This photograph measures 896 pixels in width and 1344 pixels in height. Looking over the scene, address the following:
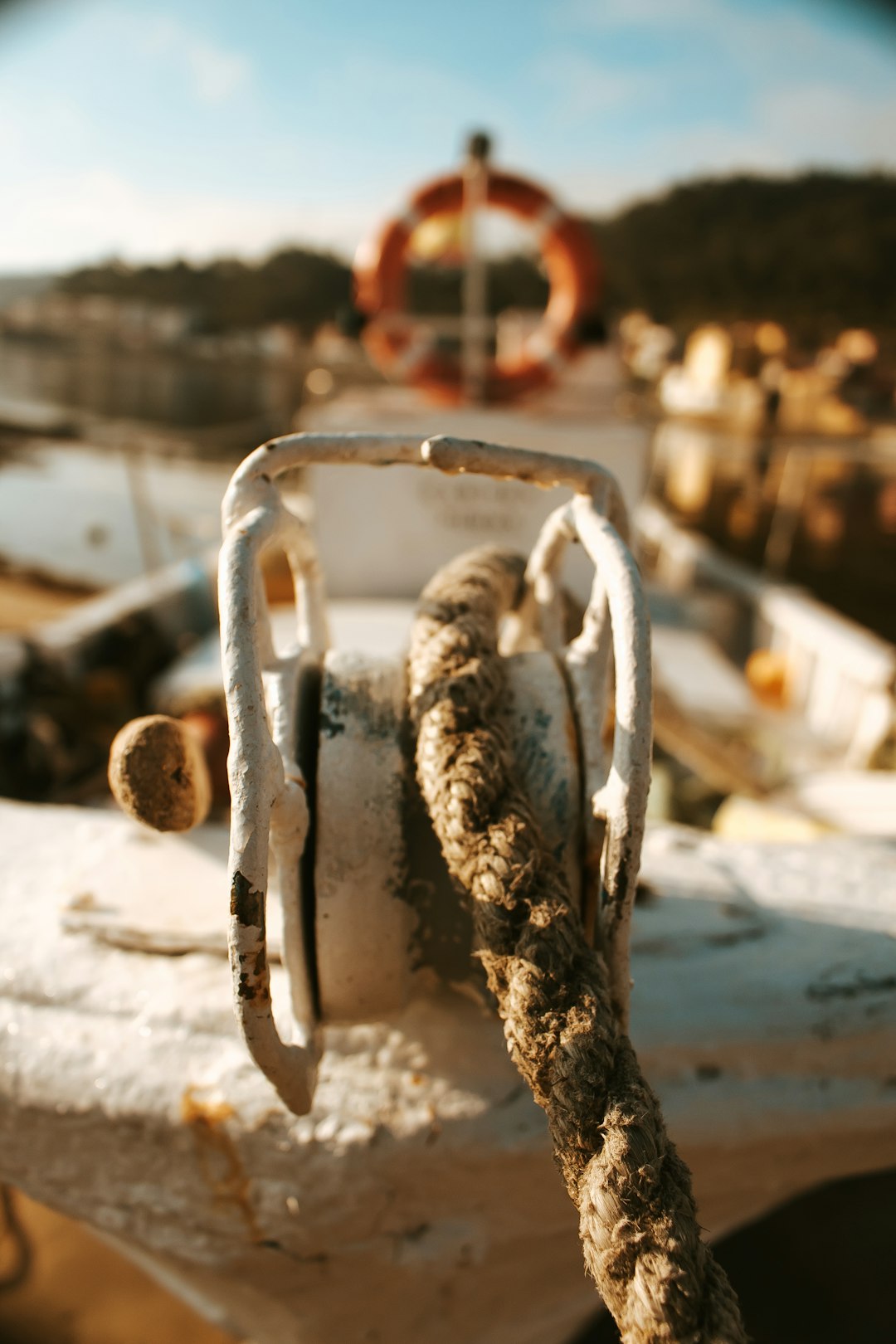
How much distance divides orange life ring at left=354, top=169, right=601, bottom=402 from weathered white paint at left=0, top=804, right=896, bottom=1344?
327 centimetres

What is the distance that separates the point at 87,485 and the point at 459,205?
233 inches

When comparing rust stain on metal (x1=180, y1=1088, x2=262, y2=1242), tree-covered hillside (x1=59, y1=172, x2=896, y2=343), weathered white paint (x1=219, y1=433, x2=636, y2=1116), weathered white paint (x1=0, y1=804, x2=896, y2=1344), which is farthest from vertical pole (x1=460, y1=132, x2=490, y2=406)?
tree-covered hillside (x1=59, y1=172, x2=896, y2=343)

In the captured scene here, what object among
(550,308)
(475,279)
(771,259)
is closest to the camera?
(475,279)

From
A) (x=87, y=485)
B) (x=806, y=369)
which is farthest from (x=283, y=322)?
(x=87, y=485)

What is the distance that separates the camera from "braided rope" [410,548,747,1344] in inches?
28.5

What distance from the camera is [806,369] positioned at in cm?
3431

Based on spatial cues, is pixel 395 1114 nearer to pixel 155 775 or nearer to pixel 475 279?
pixel 155 775

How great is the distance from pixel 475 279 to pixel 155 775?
3278 mm

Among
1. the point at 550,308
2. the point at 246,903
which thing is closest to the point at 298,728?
the point at 246,903

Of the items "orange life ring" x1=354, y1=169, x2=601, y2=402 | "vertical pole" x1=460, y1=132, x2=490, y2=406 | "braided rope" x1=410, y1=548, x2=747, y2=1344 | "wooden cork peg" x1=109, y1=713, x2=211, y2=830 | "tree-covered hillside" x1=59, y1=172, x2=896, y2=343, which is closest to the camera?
"braided rope" x1=410, y1=548, x2=747, y2=1344

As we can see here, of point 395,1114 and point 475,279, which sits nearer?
point 395,1114

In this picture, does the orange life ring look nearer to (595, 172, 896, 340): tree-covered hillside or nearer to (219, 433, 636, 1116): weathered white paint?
(219, 433, 636, 1116): weathered white paint

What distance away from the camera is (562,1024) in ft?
2.76

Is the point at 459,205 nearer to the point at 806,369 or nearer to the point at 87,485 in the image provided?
the point at 87,485
